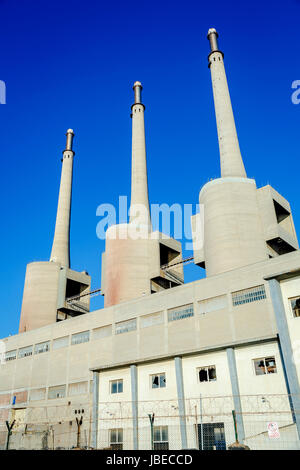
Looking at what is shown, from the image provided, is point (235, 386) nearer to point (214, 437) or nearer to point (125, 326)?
point (214, 437)

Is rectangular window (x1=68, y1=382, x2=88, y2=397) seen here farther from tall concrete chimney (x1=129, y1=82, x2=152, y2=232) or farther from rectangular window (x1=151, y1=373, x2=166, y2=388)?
tall concrete chimney (x1=129, y1=82, x2=152, y2=232)

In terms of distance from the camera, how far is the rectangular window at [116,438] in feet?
89.8

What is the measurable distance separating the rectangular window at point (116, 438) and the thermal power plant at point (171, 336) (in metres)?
0.07

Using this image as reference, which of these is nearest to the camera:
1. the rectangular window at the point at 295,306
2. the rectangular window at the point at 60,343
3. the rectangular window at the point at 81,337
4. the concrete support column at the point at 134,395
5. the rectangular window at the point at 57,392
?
the rectangular window at the point at 295,306

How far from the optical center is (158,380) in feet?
95.5

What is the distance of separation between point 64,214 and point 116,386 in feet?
145

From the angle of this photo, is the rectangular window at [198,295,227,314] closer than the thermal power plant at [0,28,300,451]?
No

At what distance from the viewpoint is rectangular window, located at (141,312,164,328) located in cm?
3472

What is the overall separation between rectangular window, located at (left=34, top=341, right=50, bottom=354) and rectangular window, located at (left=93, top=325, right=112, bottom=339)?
9283 mm

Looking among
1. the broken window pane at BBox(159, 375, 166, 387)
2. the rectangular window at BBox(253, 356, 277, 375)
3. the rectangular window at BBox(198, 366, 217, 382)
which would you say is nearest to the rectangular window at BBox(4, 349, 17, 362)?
the broken window pane at BBox(159, 375, 166, 387)

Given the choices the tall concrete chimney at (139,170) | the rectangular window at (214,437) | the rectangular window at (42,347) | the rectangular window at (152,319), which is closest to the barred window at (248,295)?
the rectangular window at (152,319)

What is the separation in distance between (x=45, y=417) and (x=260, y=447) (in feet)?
103

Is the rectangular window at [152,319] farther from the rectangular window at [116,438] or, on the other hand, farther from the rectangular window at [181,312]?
the rectangular window at [116,438]

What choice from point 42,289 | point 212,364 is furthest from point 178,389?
point 42,289
